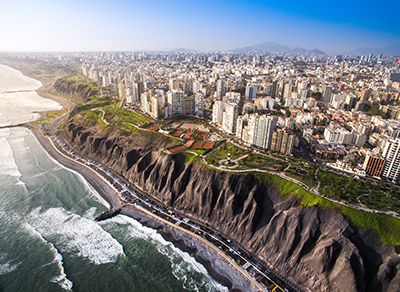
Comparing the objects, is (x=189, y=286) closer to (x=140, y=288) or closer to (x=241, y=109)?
(x=140, y=288)

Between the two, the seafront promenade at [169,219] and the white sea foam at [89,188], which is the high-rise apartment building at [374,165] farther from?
the white sea foam at [89,188]

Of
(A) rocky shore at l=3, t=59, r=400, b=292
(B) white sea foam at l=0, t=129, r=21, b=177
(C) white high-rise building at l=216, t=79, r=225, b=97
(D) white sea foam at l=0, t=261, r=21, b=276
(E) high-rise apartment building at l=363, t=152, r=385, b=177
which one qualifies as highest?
(C) white high-rise building at l=216, t=79, r=225, b=97

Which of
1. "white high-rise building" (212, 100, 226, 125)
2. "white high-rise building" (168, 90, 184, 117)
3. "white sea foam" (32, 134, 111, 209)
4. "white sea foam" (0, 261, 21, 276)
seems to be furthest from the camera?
"white high-rise building" (168, 90, 184, 117)

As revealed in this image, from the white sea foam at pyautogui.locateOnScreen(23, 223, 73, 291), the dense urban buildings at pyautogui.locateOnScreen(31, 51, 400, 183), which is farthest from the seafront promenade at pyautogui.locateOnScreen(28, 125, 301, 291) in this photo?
the dense urban buildings at pyautogui.locateOnScreen(31, 51, 400, 183)

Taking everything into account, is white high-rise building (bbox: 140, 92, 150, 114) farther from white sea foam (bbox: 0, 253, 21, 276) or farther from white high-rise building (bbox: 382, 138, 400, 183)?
white high-rise building (bbox: 382, 138, 400, 183)


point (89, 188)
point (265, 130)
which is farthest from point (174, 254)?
point (265, 130)

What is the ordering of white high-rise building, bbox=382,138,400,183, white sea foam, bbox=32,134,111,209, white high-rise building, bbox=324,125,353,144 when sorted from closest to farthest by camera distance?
white high-rise building, bbox=382,138,400,183
white sea foam, bbox=32,134,111,209
white high-rise building, bbox=324,125,353,144

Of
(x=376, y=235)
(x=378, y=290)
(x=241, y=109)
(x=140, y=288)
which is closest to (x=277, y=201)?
(x=376, y=235)
